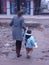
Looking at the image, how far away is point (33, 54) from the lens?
11.4 m

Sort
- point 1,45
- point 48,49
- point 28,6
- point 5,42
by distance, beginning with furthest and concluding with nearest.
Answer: point 28,6 < point 5,42 < point 1,45 < point 48,49

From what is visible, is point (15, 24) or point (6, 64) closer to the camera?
point (6, 64)

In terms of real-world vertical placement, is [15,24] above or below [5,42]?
above

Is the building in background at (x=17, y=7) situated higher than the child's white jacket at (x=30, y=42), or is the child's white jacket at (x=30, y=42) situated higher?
the child's white jacket at (x=30, y=42)

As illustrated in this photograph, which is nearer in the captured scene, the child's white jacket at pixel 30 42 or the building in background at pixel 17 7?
the child's white jacket at pixel 30 42

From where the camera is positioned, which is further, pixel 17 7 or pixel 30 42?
pixel 17 7

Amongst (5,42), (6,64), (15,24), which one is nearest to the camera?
(6,64)

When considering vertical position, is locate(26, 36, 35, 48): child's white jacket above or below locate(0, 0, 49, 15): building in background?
above

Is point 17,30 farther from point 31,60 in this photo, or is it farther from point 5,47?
point 5,47

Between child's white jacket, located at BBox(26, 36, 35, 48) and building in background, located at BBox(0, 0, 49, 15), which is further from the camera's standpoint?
building in background, located at BBox(0, 0, 49, 15)

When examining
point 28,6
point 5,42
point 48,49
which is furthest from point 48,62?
point 28,6

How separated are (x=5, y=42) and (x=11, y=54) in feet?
10.3

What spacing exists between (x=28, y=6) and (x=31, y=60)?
94.4 feet

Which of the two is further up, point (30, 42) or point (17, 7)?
point (30, 42)
